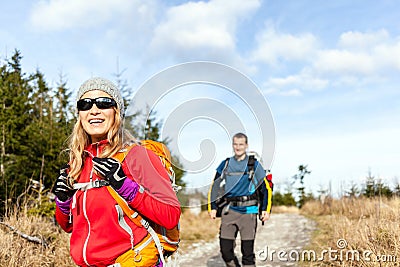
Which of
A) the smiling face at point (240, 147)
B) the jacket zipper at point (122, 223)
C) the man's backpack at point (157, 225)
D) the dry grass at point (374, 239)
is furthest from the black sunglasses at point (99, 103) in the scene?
the dry grass at point (374, 239)

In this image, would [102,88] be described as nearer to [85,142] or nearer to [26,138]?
[85,142]

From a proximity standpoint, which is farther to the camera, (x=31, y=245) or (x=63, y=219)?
(x=31, y=245)

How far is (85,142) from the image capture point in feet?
8.87

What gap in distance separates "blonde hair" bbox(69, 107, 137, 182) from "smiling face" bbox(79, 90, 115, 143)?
0.12ft

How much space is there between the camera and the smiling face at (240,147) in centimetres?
635

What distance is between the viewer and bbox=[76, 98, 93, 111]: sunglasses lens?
2.58 m

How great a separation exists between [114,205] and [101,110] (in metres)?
0.60

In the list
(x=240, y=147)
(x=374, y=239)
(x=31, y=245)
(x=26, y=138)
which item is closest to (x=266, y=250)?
(x=374, y=239)

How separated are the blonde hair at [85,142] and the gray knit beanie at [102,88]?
78 millimetres

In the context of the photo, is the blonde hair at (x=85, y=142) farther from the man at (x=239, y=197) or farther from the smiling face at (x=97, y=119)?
the man at (x=239, y=197)

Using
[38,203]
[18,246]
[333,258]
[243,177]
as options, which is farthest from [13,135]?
[333,258]

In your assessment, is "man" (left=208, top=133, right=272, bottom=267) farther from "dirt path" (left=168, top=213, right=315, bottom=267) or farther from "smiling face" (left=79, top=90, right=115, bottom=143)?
"smiling face" (left=79, top=90, right=115, bottom=143)

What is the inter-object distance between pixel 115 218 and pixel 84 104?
2.45 feet

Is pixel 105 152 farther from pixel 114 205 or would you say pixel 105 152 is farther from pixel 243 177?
pixel 243 177
